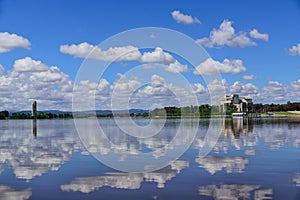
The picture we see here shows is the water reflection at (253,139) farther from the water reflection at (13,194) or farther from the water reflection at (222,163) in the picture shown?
the water reflection at (13,194)

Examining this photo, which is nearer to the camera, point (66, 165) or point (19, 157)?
point (66, 165)

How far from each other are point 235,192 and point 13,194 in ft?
26.3

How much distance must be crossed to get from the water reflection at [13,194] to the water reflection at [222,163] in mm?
8462

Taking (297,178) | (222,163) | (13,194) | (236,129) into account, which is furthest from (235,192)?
(236,129)

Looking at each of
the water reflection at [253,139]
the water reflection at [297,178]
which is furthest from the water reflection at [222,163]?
the water reflection at [253,139]

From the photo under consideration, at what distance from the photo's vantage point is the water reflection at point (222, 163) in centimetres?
2022

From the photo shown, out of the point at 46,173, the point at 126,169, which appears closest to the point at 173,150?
the point at 126,169

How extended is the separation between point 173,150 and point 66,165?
32.5ft

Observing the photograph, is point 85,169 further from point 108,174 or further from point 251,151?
point 251,151

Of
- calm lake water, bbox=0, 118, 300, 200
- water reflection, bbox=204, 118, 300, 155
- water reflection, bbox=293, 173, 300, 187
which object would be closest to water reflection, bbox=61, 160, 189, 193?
calm lake water, bbox=0, 118, 300, 200

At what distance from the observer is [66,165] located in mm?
22594

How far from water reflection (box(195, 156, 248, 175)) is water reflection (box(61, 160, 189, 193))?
5.45ft

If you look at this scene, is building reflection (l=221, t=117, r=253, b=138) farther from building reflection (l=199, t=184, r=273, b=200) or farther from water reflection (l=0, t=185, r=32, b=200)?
water reflection (l=0, t=185, r=32, b=200)

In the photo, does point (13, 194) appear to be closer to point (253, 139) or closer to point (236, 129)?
point (253, 139)
